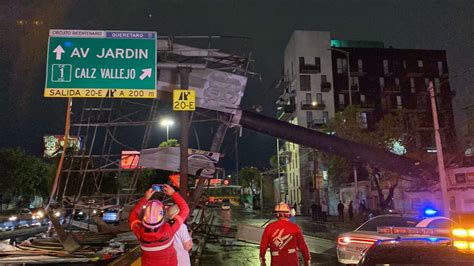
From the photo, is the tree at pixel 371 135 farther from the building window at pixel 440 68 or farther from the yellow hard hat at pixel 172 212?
the building window at pixel 440 68

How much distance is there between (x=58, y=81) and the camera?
1026 cm

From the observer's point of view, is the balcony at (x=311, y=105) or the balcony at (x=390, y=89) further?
the balcony at (x=390, y=89)

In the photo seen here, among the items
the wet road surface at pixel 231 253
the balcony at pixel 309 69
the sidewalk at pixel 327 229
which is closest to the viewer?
the wet road surface at pixel 231 253

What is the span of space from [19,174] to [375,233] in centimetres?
4731

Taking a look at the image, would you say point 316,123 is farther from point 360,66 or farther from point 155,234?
point 155,234

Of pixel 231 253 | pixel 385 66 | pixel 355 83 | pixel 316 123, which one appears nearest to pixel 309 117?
pixel 316 123

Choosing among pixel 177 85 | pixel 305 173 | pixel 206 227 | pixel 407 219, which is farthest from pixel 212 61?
pixel 305 173

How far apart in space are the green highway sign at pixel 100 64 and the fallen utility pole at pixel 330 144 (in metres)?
4.22

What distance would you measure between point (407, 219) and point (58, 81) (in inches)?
359

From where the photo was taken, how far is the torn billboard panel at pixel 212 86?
38.4 feet

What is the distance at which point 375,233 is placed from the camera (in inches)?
409

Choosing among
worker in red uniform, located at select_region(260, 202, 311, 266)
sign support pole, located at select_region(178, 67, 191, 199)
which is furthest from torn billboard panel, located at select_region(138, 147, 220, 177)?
worker in red uniform, located at select_region(260, 202, 311, 266)

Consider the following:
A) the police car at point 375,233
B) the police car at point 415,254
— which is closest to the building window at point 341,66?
the police car at point 375,233

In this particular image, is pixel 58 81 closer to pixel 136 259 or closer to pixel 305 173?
pixel 136 259
